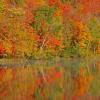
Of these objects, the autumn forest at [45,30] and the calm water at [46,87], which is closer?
the calm water at [46,87]

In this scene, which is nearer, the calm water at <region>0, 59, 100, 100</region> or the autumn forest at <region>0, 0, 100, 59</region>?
the calm water at <region>0, 59, 100, 100</region>

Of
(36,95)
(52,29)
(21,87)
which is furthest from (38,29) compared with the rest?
(36,95)

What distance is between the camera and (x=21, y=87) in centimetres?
2486

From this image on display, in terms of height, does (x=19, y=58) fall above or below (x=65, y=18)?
below

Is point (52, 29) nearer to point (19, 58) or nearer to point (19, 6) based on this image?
point (19, 6)

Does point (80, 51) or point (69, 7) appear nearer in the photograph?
point (80, 51)

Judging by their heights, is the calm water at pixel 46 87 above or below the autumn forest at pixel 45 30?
below

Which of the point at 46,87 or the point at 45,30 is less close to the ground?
the point at 45,30

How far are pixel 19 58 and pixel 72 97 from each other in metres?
25.8

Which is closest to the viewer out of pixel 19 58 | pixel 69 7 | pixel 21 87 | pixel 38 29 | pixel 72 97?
pixel 72 97

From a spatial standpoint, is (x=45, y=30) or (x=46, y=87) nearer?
(x=46, y=87)

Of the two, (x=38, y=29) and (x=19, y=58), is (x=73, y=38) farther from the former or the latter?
(x=19, y=58)

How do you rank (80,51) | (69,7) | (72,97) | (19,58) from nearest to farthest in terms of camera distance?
(72,97), (19,58), (80,51), (69,7)

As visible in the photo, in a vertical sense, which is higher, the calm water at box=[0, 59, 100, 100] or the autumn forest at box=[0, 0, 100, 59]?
the autumn forest at box=[0, 0, 100, 59]
